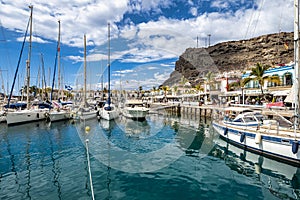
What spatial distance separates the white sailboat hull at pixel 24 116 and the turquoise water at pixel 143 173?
47.6 ft

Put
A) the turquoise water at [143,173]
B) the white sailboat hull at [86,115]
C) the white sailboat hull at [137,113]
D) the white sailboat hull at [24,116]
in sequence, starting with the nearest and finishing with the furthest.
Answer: the turquoise water at [143,173]
the white sailboat hull at [24,116]
the white sailboat hull at [86,115]
the white sailboat hull at [137,113]

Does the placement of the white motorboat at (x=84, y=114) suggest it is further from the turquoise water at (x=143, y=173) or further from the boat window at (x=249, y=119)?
the boat window at (x=249, y=119)

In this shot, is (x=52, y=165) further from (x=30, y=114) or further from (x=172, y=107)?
(x=172, y=107)

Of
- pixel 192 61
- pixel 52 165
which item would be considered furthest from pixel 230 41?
pixel 52 165

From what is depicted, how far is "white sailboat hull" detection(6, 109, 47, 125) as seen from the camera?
1130 inches

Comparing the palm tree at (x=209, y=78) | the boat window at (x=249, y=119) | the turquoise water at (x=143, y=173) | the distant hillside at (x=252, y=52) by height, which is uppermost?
the distant hillside at (x=252, y=52)

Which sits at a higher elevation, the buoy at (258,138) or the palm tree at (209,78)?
the palm tree at (209,78)

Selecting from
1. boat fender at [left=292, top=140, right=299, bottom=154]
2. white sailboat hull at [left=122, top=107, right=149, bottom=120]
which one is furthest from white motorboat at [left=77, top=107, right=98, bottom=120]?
boat fender at [left=292, top=140, right=299, bottom=154]

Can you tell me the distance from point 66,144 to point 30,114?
19.1 m

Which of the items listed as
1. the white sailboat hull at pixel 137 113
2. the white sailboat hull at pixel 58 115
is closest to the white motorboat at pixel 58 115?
the white sailboat hull at pixel 58 115

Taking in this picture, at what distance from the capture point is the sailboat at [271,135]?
12.1 meters

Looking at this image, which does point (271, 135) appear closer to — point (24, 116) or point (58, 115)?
point (58, 115)

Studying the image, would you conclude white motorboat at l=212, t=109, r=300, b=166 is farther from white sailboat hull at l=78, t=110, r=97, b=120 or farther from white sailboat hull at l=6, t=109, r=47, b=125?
white sailboat hull at l=6, t=109, r=47, b=125

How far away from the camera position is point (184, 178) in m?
10.2
